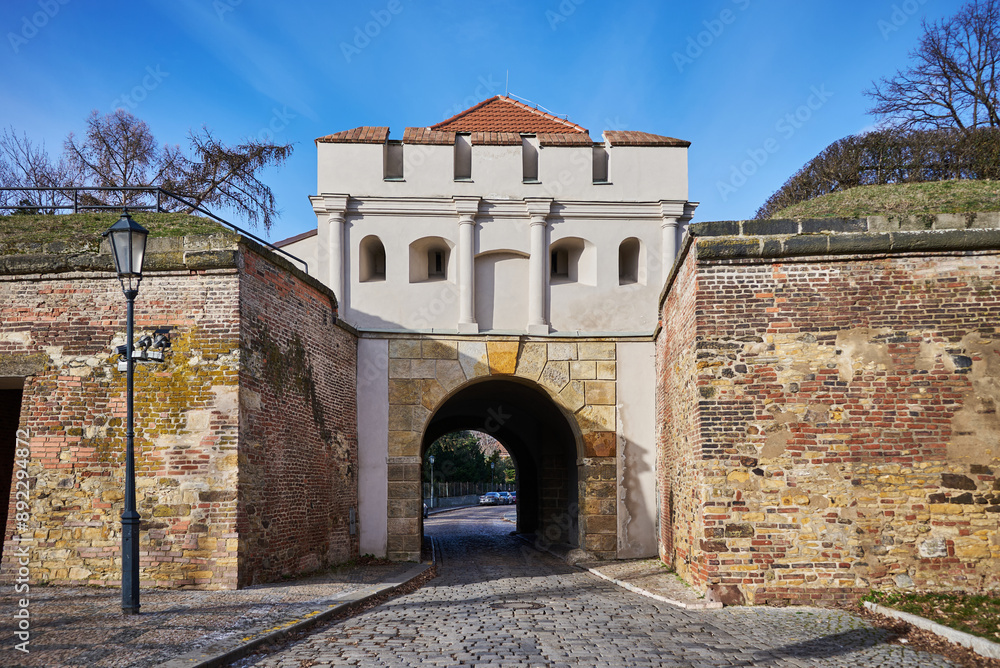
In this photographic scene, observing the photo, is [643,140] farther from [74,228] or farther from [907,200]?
[74,228]

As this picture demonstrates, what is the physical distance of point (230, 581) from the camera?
388 inches

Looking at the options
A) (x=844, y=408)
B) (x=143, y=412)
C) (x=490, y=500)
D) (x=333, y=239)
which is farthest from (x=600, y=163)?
(x=490, y=500)

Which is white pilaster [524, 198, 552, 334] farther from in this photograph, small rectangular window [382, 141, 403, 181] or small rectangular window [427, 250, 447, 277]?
small rectangular window [382, 141, 403, 181]

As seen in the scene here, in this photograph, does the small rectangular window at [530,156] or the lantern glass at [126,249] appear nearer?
the lantern glass at [126,249]

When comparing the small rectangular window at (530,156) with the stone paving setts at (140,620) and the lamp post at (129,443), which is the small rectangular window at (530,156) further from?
the lamp post at (129,443)

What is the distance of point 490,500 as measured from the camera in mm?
54500

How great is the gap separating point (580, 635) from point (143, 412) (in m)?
6.07

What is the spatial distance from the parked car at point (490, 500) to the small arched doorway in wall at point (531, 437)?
27742mm

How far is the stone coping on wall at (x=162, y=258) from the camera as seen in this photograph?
10.4 m

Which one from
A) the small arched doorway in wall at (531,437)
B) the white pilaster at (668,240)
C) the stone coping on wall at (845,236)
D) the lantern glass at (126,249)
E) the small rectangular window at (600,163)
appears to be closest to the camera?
the lantern glass at (126,249)

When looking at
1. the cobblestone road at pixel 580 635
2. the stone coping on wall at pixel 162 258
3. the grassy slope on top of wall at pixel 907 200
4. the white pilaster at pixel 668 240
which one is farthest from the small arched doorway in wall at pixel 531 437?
the stone coping on wall at pixel 162 258

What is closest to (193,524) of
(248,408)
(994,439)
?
(248,408)

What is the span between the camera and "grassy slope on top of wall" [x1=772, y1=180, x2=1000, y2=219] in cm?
1369

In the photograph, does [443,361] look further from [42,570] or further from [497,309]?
[42,570]
